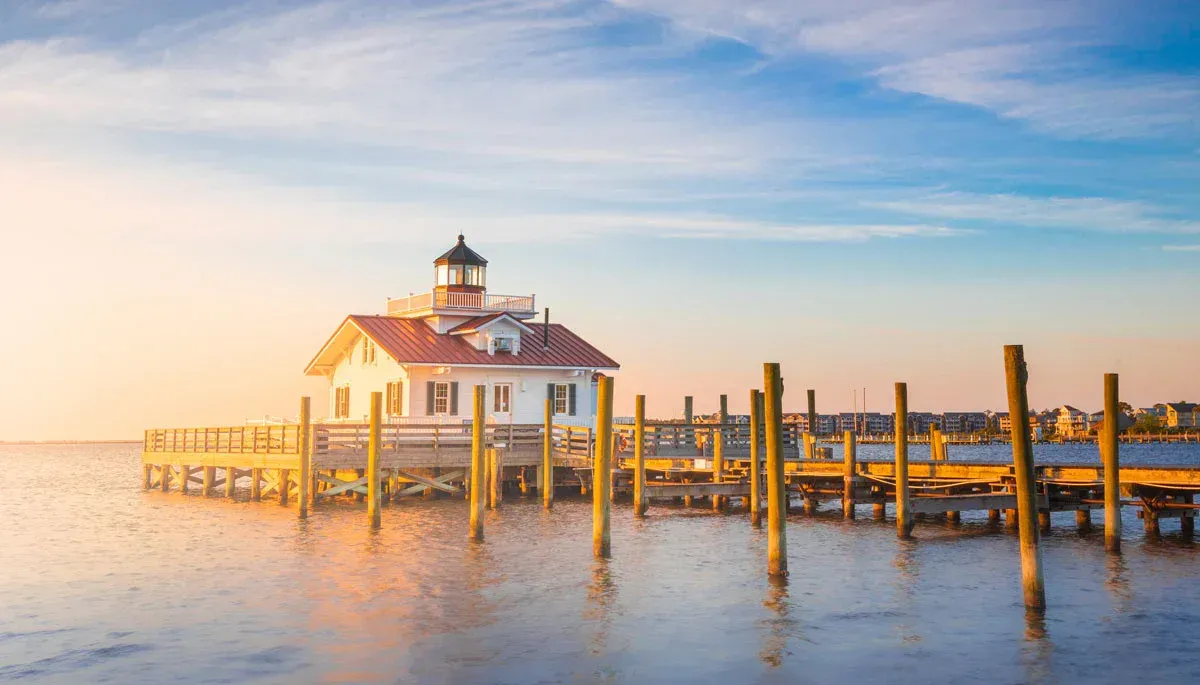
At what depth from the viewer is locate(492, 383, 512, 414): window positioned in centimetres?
4516

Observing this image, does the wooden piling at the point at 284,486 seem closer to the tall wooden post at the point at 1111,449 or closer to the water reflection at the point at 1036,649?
the tall wooden post at the point at 1111,449

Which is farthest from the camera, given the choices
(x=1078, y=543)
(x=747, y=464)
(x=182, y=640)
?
(x=747, y=464)

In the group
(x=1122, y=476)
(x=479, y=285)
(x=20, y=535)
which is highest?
(x=479, y=285)

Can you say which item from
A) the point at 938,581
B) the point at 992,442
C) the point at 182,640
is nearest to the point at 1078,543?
the point at 938,581

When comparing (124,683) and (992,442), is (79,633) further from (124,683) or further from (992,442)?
(992,442)

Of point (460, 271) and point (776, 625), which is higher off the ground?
point (460, 271)

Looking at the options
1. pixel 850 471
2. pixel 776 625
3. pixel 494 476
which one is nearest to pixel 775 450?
pixel 776 625

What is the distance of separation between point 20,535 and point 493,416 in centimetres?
1712

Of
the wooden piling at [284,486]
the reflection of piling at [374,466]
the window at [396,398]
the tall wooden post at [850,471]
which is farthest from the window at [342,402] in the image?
the tall wooden post at [850,471]

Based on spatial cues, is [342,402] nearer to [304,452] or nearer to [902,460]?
[304,452]

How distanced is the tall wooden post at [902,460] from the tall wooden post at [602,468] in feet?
21.6

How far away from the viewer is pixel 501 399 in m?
45.3

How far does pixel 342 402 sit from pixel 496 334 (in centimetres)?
912

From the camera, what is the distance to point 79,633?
1772 centimetres
